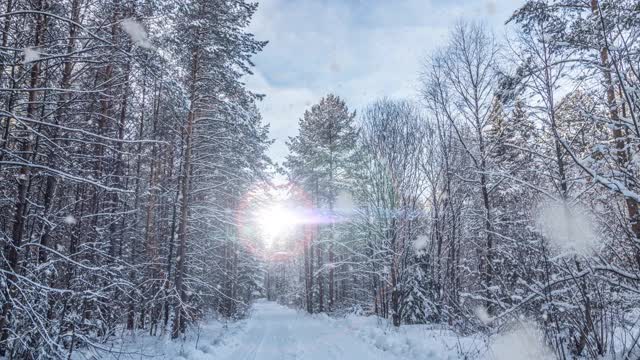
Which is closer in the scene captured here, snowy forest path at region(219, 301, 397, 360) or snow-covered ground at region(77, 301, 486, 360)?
snow-covered ground at region(77, 301, 486, 360)

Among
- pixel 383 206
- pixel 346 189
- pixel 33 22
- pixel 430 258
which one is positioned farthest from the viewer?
pixel 346 189

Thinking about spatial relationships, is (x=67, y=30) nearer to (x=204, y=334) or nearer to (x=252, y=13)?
(x=252, y=13)

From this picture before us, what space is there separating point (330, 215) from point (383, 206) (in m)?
12.5

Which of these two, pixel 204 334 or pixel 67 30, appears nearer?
pixel 67 30

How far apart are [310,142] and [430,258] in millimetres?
13201

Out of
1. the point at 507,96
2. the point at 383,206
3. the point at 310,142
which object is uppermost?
the point at 310,142

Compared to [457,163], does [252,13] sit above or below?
above

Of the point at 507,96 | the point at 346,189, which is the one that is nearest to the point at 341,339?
the point at 507,96

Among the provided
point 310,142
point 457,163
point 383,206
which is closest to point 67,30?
point 383,206

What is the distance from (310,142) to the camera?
27172 mm

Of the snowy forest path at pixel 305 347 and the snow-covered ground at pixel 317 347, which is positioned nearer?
the snow-covered ground at pixel 317 347

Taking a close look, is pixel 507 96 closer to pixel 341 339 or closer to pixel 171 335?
pixel 341 339

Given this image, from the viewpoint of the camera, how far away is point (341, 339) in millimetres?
12672

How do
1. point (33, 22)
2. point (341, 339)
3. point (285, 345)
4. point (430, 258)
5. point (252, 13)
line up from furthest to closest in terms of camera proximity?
point (430, 258)
point (252, 13)
point (341, 339)
point (285, 345)
point (33, 22)
